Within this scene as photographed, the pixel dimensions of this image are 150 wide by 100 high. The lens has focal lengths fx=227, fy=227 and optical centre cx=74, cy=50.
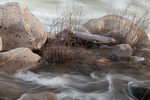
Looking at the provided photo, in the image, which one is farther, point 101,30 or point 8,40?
point 101,30

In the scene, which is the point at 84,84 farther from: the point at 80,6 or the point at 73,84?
the point at 80,6

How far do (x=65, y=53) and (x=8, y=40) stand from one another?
140 centimetres

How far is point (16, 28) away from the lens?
515cm

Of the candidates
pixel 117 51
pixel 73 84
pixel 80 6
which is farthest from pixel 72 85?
pixel 80 6

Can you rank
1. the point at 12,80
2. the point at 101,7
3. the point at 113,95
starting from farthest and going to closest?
the point at 101,7 → the point at 12,80 → the point at 113,95

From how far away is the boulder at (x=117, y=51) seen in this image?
230 inches

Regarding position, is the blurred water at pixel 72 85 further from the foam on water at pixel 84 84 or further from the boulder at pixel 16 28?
the boulder at pixel 16 28

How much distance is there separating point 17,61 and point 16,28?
1056mm

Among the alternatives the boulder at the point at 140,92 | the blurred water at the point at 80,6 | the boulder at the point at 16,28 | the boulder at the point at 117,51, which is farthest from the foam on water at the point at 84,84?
the blurred water at the point at 80,6

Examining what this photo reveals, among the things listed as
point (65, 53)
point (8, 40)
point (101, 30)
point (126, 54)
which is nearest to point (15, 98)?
point (65, 53)

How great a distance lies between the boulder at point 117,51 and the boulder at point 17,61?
1.98 metres

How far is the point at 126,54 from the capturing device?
19.2 feet

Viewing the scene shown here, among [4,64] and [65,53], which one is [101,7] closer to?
[65,53]

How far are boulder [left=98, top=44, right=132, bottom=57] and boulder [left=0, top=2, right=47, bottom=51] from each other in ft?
6.04
